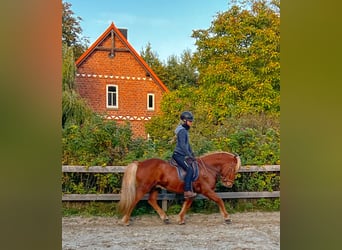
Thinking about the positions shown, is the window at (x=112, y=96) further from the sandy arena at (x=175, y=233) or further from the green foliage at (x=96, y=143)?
the sandy arena at (x=175, y=233)

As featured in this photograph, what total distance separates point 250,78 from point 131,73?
4.17 meters

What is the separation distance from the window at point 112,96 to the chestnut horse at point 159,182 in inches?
301

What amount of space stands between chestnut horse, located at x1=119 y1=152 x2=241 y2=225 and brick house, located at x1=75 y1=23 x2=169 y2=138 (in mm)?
6998

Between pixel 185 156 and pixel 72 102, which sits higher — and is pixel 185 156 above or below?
below

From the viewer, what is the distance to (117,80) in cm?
1188

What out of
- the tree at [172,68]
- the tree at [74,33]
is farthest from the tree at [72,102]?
the tree at [172,68]

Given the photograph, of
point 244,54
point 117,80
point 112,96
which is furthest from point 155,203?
point 117,80

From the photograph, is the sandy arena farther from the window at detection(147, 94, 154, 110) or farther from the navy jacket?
the window at detection(147, 94, 154, 110)

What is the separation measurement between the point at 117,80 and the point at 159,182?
802cm

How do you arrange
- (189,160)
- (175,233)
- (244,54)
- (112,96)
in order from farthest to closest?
(112,96), (244,54), (189,160), (175,233)

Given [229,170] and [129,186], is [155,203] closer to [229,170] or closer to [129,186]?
[129,186]
